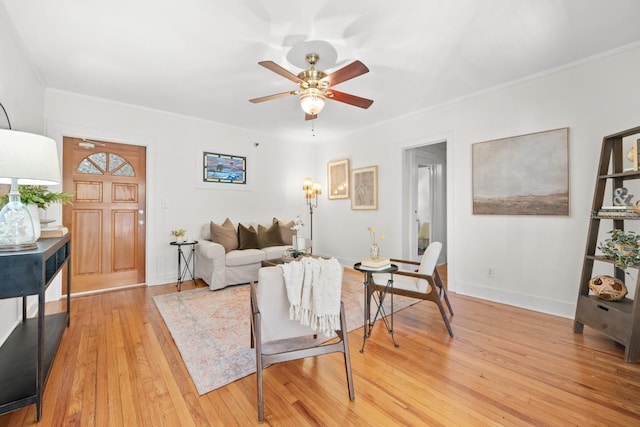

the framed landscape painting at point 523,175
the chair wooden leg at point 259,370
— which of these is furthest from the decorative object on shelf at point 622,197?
the chair wooden leg at point 259,370

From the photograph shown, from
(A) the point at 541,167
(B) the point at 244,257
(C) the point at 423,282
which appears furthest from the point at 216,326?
(A) the point at 541,167

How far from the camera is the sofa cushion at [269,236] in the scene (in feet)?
15.0

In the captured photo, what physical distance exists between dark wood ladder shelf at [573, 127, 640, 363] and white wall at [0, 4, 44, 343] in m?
4.71

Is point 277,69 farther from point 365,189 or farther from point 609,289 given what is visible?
point 609,289

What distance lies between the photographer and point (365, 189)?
196 inches

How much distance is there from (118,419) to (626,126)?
4470mm

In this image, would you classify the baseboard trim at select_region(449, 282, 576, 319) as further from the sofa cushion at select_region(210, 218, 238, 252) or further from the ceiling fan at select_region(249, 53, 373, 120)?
the sofa cushion at select_region(210, 218, 238, 252)

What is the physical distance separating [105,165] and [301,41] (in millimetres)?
3220

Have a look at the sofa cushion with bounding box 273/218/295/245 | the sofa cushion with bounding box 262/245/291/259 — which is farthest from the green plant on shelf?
the sofa cushion with bounding box 273/218/295/245

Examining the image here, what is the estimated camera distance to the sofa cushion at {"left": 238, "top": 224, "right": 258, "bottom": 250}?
14.2 feet

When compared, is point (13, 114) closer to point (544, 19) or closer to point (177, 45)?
point (177, 45)

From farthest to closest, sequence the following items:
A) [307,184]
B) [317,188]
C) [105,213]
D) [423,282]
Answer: [317,188] < [307,184] < [105,213] < [423,282]

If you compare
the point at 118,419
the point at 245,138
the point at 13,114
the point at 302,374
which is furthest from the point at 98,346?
the point at 245,138

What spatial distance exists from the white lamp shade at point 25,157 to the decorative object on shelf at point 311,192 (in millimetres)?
4192
